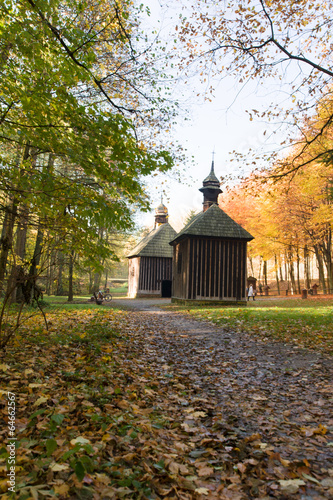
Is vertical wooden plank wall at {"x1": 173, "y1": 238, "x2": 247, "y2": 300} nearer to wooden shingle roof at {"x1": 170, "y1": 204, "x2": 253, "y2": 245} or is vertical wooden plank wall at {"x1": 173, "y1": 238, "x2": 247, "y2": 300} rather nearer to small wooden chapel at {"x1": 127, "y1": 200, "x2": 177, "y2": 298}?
wooden shingle roof at {"x1": 170, "y1": 204, "x2": 253, "y2": 245}

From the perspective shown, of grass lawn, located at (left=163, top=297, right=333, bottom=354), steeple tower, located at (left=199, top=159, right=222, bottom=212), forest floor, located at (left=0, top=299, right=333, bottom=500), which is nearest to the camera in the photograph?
forest floor, located at (left=0, top=299, right=333, bottom=500)

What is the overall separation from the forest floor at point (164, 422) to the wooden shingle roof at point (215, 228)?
12.7 m

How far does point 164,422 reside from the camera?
3643 mm

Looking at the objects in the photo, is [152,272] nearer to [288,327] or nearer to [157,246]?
[157,246]

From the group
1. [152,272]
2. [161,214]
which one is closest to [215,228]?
[152,272]

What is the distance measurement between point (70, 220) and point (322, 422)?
5.08 meters

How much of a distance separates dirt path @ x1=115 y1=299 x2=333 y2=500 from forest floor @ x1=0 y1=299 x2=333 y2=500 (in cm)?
1

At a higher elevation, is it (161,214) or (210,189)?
(161,214)

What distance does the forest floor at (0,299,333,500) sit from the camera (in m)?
2.49

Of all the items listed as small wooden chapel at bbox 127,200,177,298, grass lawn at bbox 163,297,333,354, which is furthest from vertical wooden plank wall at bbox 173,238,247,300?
small wooden chapel at bbox 127,200,177,298

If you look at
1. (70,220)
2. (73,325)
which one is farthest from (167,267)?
(70,220)

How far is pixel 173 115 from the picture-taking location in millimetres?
8133

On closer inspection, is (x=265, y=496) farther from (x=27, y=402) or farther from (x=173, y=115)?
(x=173, y=115)

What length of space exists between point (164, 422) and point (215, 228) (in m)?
16.6
